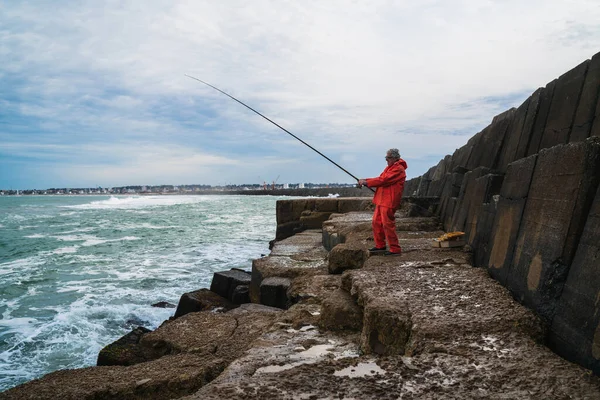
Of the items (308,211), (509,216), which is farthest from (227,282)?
(308,211)

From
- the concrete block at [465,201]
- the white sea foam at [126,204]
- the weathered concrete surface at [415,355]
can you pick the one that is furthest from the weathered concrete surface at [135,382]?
the white sea foam at [126,204]

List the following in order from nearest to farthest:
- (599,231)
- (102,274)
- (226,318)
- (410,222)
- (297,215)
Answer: (599,231) < (226,318) < (410,222) < (102,274) < (297,215)

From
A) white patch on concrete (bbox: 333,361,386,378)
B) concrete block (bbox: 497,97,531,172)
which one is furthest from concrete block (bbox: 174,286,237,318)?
concrete block (bbox: 497,97,531,172)

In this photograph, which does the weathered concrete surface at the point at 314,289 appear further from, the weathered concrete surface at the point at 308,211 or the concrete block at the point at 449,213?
the weathered concrete surface at the point at 308,211

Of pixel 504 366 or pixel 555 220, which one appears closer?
pixel 504 366

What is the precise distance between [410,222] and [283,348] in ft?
17.7

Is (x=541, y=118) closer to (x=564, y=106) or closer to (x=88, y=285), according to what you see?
(x=564, y=106)

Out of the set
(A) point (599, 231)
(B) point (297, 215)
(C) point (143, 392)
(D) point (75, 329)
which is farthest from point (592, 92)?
(B) point (297, 215)

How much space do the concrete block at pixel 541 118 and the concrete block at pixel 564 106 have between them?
90 mm

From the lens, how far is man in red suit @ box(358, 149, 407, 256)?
15.9 feet

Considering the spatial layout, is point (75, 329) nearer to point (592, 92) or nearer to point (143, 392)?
point (143, 392)

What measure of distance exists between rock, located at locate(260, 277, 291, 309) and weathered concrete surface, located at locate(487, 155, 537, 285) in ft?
8.88

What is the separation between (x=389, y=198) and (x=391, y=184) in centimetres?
18

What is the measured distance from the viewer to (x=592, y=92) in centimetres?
357
